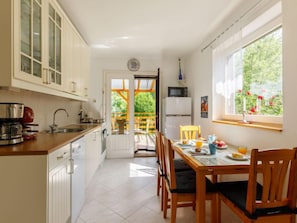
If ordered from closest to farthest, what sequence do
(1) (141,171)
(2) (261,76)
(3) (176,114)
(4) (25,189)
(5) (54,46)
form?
(4) (25,189) < (5) (54,46) < (2) (261,76) < (1) (141,171) < (3) (176,114)

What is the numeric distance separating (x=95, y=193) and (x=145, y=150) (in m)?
2.65

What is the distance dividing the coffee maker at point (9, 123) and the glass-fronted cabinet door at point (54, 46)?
52 centimetres

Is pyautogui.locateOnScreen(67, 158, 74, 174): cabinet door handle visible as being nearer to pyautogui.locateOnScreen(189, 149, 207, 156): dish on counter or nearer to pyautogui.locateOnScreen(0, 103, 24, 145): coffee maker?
pyautogui.locateOnScreen(0, 103, 24, 145): coffee maker

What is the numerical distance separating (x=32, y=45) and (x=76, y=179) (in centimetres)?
130

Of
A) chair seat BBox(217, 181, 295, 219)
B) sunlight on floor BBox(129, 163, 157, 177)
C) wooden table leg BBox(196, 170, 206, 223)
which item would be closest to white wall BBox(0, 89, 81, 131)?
sunlight on floor BBox(129, 163, 157, 177)

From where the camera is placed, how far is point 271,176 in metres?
1.35

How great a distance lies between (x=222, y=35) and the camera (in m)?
2.89

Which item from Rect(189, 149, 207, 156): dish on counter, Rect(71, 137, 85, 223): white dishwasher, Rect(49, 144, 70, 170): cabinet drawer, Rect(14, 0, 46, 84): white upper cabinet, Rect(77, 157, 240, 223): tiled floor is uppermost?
Rect(14, 0, 46, 84): white upper cabinet

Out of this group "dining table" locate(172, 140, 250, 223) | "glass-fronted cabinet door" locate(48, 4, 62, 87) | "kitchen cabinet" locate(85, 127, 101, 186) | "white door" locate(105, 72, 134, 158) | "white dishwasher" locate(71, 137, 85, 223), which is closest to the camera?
"dining table" locate(172, 140, 250, 223)

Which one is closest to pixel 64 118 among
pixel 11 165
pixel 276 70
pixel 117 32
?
pixel 117 32

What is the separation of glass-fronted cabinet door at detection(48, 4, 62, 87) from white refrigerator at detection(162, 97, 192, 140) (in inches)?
95.3

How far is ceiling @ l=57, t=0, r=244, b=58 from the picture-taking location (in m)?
2.41

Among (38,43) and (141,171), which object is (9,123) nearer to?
(38,43)

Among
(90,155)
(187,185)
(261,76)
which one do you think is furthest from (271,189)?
(90,155)
